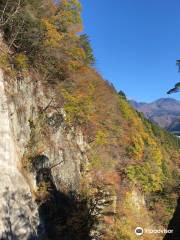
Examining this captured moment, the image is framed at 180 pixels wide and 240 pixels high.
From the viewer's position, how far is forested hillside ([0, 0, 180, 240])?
23156 mm

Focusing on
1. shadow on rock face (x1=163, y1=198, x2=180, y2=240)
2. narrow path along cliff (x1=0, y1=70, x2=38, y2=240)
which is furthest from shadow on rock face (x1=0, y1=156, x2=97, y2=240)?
shadow on rock face (x1=163, y1=198, x2=180, y2=240)

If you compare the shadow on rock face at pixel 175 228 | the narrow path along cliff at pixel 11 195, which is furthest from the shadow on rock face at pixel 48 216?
the shadow on rock face at pixel 175 228

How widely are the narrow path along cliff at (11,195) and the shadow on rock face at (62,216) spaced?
6.92 ft

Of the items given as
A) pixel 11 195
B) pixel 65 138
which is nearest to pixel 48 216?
pixel 11 195

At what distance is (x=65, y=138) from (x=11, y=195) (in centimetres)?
1182

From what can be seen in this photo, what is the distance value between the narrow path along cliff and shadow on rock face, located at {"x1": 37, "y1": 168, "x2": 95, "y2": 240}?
2109 mm

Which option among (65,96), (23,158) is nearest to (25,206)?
(23,158)

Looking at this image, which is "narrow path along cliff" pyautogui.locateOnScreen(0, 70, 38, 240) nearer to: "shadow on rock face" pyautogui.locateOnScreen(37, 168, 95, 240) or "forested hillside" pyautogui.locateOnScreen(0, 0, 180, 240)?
"forested hillside" pyautogui.locateOnScreen(0, 0, 180, 240)

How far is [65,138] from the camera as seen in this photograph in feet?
96.8

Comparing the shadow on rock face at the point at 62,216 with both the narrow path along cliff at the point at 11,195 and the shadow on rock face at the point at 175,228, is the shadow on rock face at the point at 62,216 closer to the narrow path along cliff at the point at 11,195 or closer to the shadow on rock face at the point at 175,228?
the narrow path along cliff at the point at 11,195

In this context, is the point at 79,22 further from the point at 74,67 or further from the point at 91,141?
the point at 91,141

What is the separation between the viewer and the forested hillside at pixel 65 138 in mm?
23156

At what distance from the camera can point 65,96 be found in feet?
99.4

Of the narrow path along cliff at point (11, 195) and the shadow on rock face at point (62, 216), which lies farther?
the shadow on rock face at point (62, 216)
